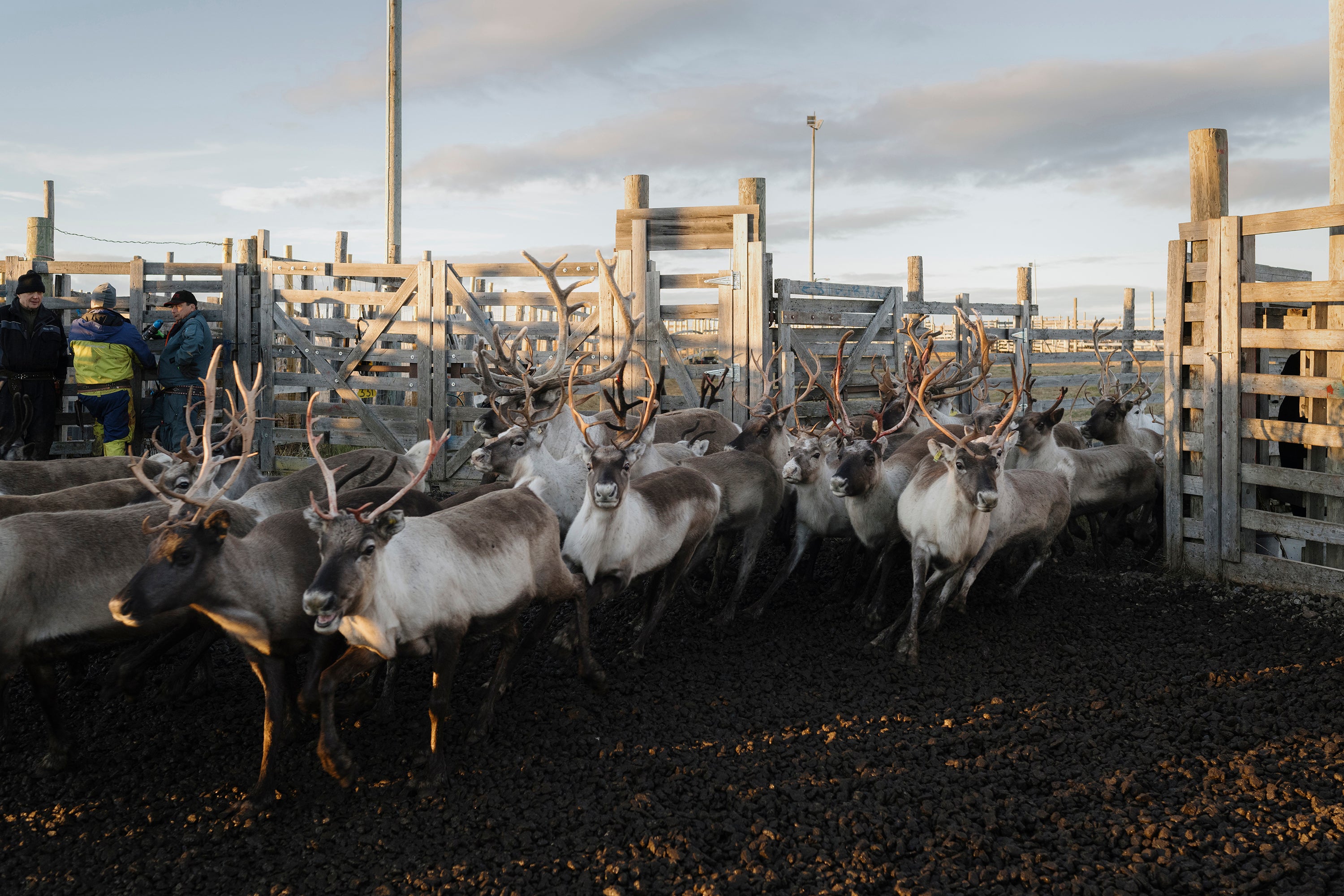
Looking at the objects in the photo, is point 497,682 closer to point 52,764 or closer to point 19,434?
point 52,764

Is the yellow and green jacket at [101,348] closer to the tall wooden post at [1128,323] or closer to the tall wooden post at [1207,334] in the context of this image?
the tall wooden post at [1207,334]

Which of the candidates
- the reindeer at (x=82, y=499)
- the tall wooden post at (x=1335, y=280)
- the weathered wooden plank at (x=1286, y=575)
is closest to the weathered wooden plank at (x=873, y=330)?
the weathered wooden plank at (x=1286, y=575)

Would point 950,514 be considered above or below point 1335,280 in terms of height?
below

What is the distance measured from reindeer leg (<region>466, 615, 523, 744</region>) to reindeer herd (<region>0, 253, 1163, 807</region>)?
0.01 m

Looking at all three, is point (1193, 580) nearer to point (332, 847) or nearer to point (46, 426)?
point (332, 847)

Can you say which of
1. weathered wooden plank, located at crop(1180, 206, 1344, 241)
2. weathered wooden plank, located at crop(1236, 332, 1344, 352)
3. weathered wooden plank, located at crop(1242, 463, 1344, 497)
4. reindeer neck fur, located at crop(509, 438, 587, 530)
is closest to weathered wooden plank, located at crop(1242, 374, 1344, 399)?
weathered wooden plank, located at crop(1236, 332, 1344, 352)

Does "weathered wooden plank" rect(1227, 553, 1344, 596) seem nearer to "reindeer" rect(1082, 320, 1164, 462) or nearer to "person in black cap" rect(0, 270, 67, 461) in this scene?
"reindeer" rect(1082, 320, 1164, 462)

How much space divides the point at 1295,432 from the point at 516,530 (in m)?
5.50

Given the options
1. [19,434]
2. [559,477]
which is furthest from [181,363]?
[559,477]

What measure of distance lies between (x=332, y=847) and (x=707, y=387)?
22.2ft

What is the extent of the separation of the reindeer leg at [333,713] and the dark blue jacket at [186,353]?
6.71 meters

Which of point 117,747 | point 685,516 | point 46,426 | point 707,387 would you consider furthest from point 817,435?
point 46,426

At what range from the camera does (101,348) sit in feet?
31.7

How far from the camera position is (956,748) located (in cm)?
440
